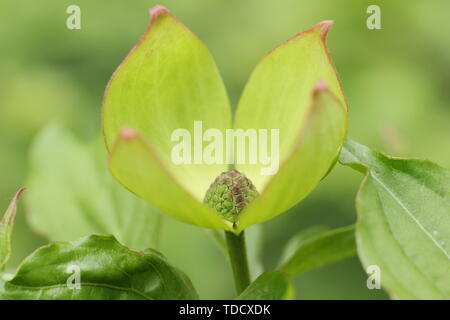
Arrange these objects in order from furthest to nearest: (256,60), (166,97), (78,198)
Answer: (256,60), (78,198), (166,97)

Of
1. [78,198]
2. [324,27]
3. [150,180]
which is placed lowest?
[78,198]

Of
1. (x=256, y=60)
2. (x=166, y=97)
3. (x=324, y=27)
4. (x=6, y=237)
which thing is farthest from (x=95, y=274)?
(x=256, y=60)

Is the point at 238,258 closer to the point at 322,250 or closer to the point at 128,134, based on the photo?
the point at 322,250

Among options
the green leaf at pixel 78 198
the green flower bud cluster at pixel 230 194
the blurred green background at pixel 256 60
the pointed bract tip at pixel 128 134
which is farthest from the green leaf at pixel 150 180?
the blurred green background at pixel 256 60

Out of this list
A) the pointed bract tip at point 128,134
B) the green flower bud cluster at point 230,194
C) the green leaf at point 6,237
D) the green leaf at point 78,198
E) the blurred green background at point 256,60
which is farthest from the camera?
the blurred green background at point 256,60

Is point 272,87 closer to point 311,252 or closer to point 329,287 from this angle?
point 311,252

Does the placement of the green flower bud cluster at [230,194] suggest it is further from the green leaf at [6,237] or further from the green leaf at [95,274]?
the green leaf at [6,237]
